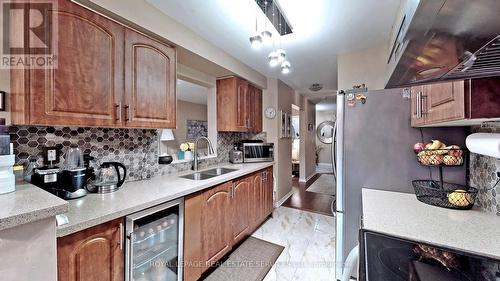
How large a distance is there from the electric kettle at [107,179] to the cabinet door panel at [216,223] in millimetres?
650

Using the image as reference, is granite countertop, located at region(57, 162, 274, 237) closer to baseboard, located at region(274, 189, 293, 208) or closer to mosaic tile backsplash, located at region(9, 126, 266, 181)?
mosaic tile backsplash, located at region(9, 126, 266, 181)

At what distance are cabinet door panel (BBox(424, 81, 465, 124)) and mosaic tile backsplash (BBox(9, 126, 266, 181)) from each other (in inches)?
84.4

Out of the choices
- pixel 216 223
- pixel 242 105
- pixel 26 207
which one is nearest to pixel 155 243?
pixel 216 223

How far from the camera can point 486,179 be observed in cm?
110

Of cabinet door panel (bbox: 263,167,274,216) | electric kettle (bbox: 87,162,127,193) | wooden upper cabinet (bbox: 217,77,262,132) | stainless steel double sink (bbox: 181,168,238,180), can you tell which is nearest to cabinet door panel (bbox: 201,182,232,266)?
stainless steel double sink (bbox: 181,168,238,180)

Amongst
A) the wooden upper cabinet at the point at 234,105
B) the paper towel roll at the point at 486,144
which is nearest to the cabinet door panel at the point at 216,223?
the wooden upper cabinet at the point at 234,105

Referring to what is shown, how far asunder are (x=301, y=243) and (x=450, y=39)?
2283mm

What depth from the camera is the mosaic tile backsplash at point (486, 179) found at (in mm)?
1015

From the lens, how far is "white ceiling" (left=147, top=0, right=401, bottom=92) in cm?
157

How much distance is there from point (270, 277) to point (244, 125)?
1883 millimetres

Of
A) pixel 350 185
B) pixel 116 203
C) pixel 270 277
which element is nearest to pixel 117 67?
pixel 116 203

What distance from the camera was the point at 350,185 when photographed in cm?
160

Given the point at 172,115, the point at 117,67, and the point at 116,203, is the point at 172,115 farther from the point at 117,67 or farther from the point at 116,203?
the point at 116,203

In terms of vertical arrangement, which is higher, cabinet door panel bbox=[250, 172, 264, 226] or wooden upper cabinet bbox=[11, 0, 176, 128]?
wooden upper cabinet bbox=[11, 0, 176, 128]
